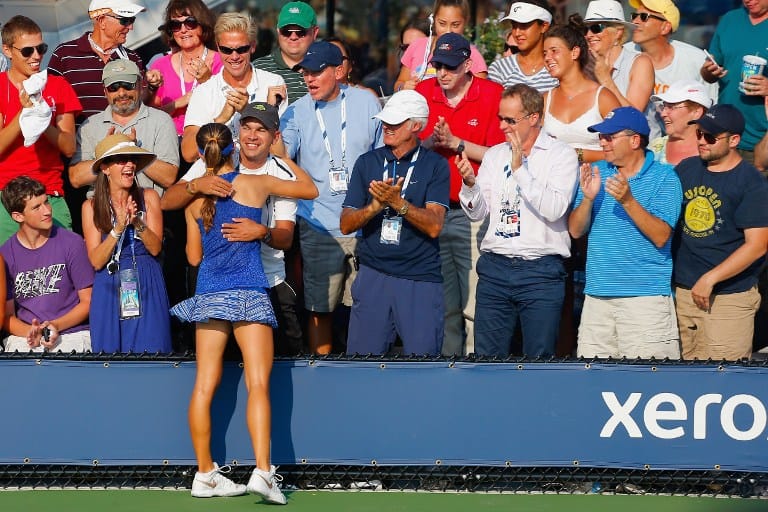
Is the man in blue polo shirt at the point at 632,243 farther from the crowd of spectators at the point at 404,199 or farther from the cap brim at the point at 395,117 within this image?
the cap brim at the point at 395,117

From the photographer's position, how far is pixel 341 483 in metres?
7.06

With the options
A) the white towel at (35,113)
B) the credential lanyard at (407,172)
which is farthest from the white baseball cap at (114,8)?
the credential lanyard at (407,172)

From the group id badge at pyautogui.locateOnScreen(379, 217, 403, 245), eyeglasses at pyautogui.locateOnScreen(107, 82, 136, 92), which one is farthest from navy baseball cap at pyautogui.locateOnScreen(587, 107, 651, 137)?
eyeglasses at pyautogui.locateOnScreen(107, 82, 136, 92)

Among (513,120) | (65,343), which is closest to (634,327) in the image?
(513,120)

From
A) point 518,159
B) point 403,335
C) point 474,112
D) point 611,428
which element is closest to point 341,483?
point 403,335

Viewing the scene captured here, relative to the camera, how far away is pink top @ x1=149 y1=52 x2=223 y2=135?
8773 mm

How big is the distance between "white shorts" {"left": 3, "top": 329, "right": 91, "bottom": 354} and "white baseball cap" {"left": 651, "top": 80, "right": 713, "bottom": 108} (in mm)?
3835

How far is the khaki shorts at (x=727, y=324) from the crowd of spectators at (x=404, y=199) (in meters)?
0.01

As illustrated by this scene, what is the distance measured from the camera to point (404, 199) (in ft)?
24.4

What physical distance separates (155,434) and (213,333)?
70cm

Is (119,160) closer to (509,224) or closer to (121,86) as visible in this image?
(121,86)

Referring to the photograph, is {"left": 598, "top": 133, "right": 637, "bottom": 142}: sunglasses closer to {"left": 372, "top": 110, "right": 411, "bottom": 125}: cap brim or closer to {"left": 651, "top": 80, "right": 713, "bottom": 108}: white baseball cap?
{"left": 651, "top": 80, "right": 713, "bottom": 108}: white baseball cap

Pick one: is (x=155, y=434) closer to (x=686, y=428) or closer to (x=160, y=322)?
(x=160, y=322)

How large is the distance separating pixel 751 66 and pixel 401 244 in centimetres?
284
